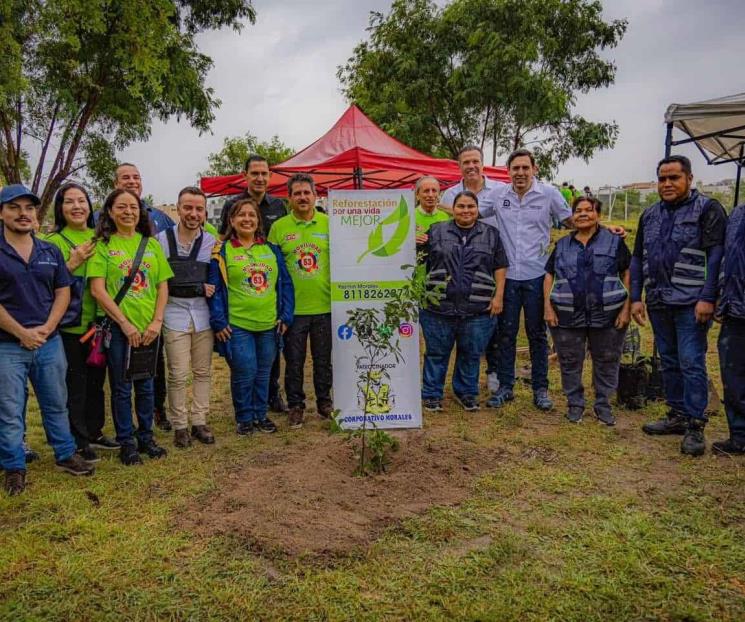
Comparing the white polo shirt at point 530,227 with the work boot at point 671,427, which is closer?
the work boot at point 671,427

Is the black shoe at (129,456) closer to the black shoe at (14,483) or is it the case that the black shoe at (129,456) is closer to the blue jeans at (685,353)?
the black shoe at (14,483)

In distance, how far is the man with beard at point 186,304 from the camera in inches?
179

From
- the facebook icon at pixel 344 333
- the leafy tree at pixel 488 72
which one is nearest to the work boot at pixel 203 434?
the facebook icon at pixel 344 333

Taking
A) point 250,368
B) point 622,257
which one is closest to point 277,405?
point 250,368

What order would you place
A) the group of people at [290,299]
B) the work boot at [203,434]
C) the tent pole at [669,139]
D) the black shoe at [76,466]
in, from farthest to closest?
the tent pole at [669,139] < the work boot at [203,434] < the black shoe at [76,466] < the group of people at [290,299]

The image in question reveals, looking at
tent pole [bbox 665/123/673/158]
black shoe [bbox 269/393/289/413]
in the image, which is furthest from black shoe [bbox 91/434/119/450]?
tent pole [bbox 665/123/673/158]

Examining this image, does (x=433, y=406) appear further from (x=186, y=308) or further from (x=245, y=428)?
(x=186, y=308)

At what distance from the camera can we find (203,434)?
4793 mm

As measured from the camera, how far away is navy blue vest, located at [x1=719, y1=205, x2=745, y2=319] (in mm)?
4137

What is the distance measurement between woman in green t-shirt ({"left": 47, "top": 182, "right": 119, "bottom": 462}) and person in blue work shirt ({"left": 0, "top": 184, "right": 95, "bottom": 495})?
0.64 ft

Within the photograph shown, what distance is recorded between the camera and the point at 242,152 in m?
30.7

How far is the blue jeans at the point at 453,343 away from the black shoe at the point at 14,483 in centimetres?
321

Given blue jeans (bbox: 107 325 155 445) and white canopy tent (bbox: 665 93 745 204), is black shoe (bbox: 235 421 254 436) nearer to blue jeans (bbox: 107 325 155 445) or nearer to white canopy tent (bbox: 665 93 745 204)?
blue jeans (bbox: 107 325 155 445)

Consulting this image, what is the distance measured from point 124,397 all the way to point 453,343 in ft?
9.03
